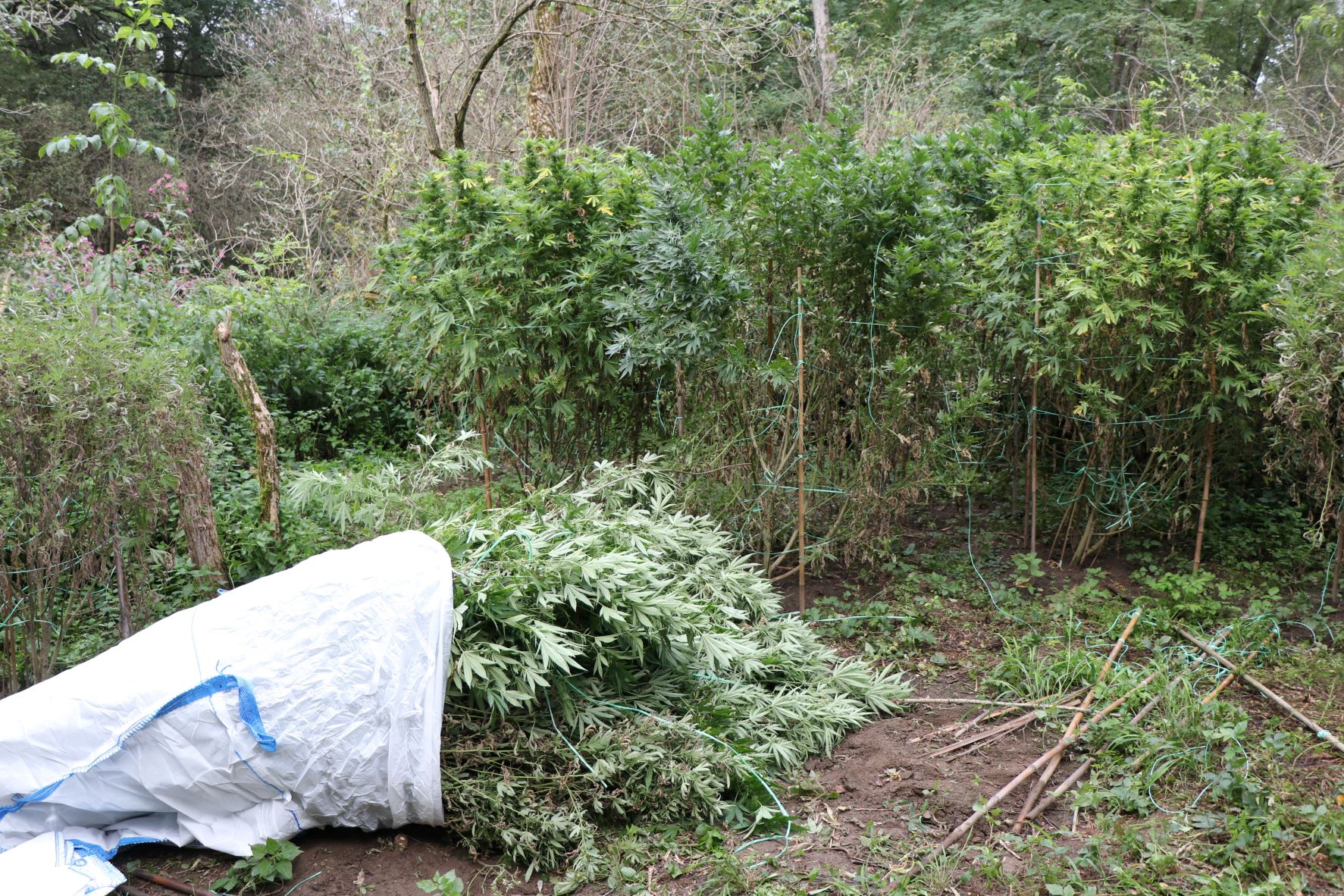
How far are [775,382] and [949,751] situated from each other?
75.0 inches

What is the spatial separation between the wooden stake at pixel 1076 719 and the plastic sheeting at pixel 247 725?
1.81 meters

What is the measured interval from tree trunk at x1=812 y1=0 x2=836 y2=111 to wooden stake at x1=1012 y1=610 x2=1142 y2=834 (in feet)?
29.4

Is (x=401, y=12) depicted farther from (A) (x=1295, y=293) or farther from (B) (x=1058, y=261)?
(A) (x=1295, y=293)

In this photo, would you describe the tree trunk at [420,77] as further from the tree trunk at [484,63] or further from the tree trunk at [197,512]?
the tree trunk at [197,512]

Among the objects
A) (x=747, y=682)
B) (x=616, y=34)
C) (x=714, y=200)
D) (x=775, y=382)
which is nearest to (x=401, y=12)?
(x=616, y=34)

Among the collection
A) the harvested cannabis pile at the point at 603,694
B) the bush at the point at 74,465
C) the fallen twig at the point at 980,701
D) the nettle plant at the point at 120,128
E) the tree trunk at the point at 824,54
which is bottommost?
the fallen twig at the point at 980,701

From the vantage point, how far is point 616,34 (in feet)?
31.4

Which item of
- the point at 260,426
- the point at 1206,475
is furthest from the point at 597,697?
the point at 1206,475

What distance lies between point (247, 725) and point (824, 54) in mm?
11681

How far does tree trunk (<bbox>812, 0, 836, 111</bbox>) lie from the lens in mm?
11842

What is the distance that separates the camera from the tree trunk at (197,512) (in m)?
4.01

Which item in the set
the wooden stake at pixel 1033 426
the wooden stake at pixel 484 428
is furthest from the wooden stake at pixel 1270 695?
the wooden stake at pixel 484 428

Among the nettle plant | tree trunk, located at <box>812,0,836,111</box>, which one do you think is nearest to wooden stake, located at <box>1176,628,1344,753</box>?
the nettle plant

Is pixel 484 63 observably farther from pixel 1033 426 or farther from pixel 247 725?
pixel 247 725
